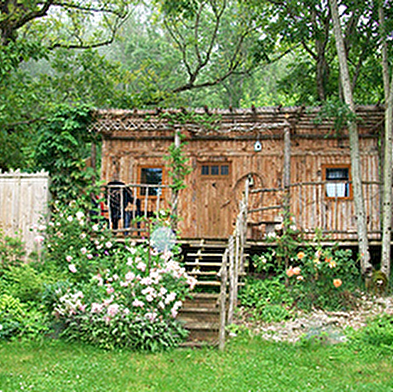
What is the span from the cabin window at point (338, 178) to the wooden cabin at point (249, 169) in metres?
0.02

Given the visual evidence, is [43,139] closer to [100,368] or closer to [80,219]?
[80,219]

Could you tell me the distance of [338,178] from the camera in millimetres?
13164

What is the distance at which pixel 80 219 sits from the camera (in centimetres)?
953

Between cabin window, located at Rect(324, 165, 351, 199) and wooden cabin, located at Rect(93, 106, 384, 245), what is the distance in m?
0.02

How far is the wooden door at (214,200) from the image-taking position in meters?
13.2

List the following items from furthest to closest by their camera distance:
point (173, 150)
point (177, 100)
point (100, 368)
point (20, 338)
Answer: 1. point (177, 100)
2. point (173, 150)
3. point (20, 338)
4. point (100, 368)

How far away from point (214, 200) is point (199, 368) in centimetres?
736

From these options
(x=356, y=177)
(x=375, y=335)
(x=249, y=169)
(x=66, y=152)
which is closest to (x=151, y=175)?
(x=249, y=169)

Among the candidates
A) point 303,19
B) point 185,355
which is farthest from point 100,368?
point 303,19

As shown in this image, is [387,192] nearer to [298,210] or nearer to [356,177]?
[356,177]

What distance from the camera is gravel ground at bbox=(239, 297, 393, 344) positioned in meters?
7.85

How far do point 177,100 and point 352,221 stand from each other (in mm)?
7951

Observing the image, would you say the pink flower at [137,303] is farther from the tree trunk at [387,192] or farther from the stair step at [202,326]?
the tree trunk at [387,192]

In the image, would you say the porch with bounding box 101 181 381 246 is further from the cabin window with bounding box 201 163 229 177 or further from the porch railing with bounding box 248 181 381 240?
the cabin window with bounding box 201 163 229 177
